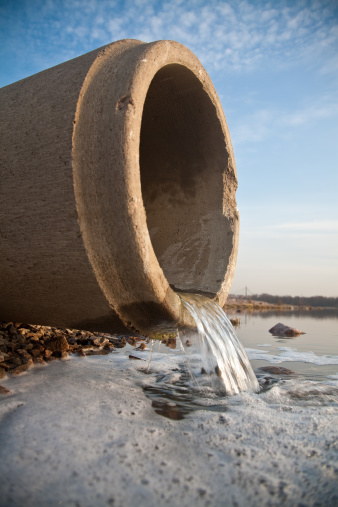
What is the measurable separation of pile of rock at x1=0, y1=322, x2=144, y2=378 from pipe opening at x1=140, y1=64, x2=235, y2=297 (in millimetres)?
1092

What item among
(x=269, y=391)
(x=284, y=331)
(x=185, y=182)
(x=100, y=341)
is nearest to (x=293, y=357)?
(x=269, y=391)

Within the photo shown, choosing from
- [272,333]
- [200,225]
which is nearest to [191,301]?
[200,225]

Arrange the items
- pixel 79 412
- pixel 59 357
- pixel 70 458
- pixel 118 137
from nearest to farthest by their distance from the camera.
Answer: pixel 70 458 < pixel 79 412 < pixel 118 137 < pixel 59 357

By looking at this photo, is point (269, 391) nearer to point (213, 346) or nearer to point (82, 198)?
point (213, 346)

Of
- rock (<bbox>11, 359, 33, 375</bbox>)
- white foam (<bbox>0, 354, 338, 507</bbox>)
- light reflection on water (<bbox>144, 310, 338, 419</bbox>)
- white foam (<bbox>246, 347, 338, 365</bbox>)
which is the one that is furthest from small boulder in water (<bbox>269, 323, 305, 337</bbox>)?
rock (<bbox>11, 359, 33, 375</bbox>)

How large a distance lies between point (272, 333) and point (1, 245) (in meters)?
5.92

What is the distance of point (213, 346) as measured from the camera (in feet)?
9.64

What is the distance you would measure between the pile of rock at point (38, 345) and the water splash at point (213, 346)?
1.12 meters

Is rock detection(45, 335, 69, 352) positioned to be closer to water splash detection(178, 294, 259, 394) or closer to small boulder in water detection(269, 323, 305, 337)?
water splash detection(178, 294, 259, 394)

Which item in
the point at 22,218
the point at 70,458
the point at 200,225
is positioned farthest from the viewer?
the point at 200,225

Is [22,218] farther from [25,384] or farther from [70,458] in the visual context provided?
[70,458]

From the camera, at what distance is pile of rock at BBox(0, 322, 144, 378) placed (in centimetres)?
280

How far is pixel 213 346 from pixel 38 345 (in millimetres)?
1485

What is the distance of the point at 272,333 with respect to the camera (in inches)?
292
